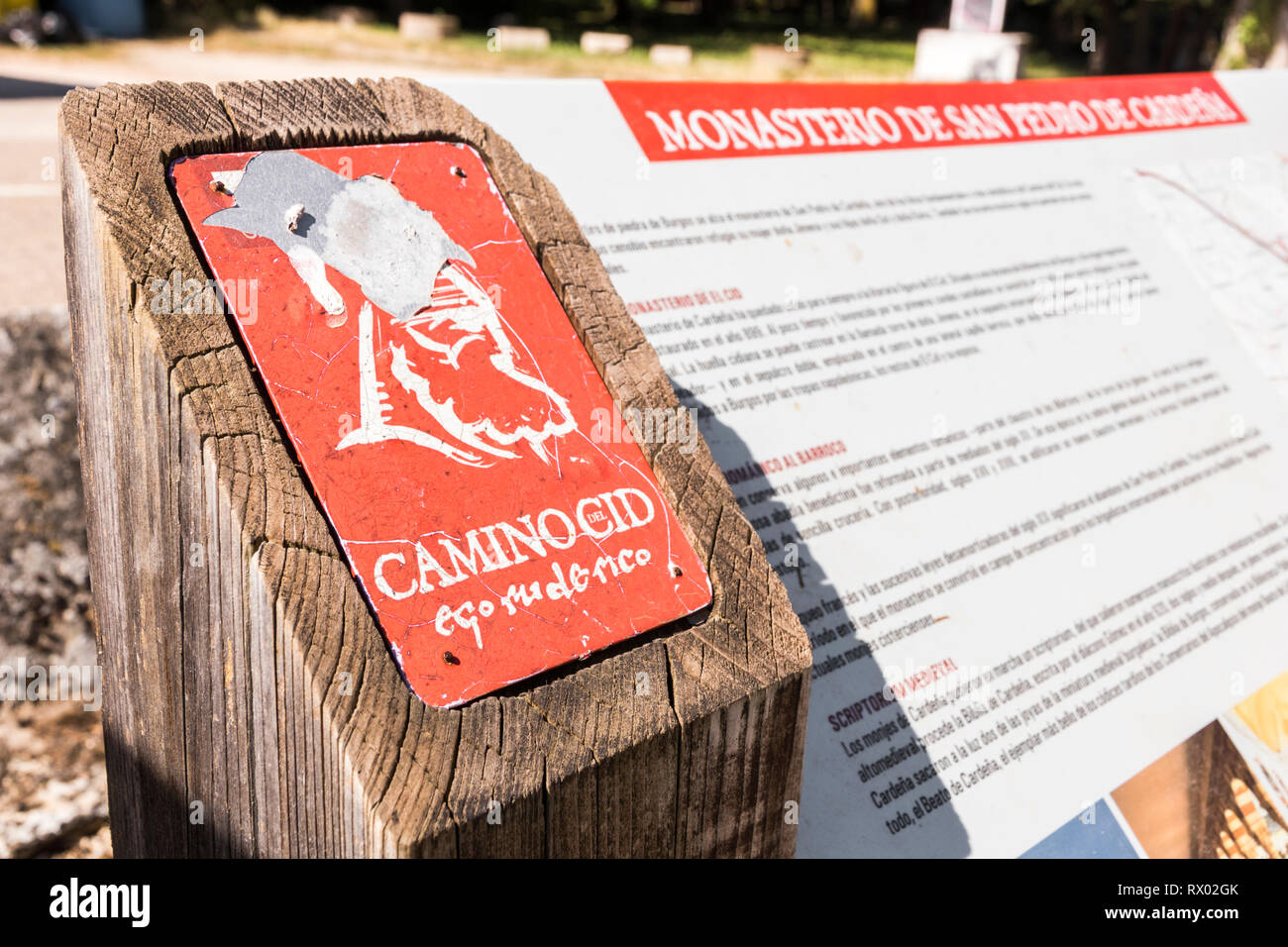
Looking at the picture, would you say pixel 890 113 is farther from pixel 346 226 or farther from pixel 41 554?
pixel 41 554

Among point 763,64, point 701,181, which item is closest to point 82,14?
point 763,64

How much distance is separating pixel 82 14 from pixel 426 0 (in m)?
5.88

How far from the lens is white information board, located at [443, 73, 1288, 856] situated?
1944 millimetres

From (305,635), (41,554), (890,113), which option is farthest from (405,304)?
(41,554)

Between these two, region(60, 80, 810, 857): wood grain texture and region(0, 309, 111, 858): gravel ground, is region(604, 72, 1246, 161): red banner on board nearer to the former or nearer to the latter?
region(60, 80, 810, 857): wood grain texture

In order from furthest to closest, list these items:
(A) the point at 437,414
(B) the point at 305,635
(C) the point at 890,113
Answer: (C) the point at 890,113, (A) the point at 437,414, (B) the point at 305,635

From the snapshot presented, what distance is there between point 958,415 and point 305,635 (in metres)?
1.61

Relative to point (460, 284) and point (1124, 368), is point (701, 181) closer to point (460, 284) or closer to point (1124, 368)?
point (460, 284)

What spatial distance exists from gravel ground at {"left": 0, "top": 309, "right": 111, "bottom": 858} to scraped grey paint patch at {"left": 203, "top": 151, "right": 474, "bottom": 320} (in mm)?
1732

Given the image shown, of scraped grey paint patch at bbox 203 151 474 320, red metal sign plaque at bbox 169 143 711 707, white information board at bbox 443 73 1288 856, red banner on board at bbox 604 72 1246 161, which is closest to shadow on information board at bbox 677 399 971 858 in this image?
white information board at bbox 443 73 1288 856

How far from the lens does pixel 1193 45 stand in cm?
1914

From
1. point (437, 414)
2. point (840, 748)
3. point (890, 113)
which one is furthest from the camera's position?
point (890, 113)

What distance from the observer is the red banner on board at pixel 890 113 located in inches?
91.8

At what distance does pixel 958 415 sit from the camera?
237 cm
